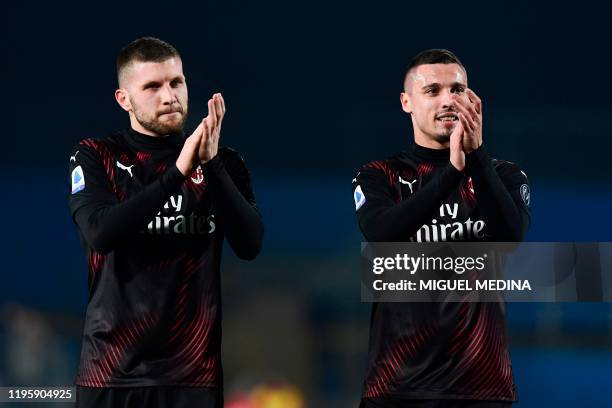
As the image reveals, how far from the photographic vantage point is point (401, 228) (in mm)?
2457

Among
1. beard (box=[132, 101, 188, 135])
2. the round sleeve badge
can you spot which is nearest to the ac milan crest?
beard (box=[132, 101, 188, 135])

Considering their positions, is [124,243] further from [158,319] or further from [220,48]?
[220,48]

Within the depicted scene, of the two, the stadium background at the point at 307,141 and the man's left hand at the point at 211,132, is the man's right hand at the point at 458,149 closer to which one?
the man's left hand at the point at 211,132

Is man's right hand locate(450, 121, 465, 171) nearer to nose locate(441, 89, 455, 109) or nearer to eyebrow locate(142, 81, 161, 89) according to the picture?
nose locate(441, 89, 455, 109)

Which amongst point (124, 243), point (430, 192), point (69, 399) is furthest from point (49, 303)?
point (430, 192)

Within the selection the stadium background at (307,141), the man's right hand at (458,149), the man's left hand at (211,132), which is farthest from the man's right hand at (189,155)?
the stadium background at (307,141)

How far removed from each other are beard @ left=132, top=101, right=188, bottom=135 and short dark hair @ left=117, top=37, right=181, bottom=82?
0.13 meters

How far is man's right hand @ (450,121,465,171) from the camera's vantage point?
7.91 feet

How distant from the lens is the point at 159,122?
2486 millimetres

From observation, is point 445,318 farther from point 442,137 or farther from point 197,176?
point 197,176

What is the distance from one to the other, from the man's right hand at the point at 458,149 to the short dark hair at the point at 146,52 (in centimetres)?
78

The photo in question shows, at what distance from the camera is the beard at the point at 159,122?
8.13 ft

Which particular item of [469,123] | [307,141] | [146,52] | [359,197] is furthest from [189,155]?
[307,141]

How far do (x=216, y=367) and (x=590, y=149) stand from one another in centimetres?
407
